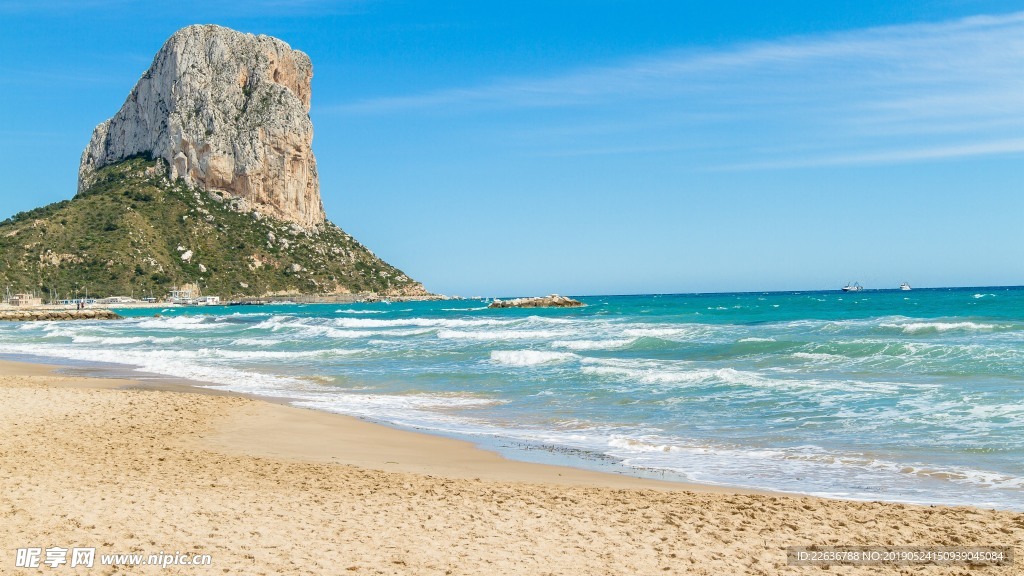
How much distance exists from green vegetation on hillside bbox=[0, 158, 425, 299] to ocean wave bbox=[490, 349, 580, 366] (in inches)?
3526

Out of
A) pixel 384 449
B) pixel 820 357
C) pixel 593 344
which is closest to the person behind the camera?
pixel 384 449

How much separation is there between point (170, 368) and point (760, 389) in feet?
60.0

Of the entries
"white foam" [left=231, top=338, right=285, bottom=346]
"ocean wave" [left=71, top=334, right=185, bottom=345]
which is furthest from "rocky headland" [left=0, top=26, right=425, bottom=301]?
"white foam" [left=231, top=338, right=285, bottom=346]

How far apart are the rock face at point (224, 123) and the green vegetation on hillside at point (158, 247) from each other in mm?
3184

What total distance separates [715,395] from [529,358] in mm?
9535

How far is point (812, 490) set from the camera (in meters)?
8.80

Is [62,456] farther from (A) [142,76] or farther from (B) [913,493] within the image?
(A) [142,76]

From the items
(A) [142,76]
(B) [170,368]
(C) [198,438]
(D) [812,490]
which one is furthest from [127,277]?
(D) [812,490]

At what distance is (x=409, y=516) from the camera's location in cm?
718

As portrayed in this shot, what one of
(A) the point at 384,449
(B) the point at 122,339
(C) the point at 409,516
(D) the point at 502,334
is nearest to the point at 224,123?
(B) the point at 122,339

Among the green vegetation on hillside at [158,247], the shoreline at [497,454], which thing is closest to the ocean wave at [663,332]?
the shoreline at [497,454]

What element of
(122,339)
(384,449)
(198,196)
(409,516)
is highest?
(198,196)

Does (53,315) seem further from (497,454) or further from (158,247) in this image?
(497,454)

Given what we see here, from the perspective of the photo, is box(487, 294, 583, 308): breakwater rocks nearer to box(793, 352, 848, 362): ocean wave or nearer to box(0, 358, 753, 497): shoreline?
box(793, 352, 848, 362): ocean wave
